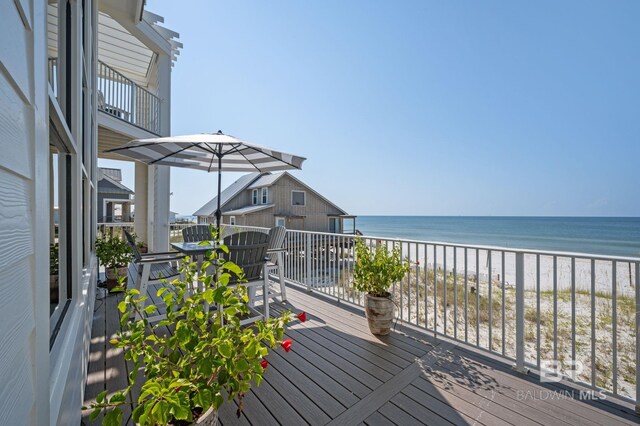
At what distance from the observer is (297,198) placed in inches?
787

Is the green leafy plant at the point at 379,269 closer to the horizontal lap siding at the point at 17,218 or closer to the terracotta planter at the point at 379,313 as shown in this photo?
the terracotta planter at the point at 379,313

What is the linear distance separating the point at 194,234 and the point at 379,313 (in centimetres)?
334

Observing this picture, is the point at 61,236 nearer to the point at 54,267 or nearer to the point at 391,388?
the point at 54,267

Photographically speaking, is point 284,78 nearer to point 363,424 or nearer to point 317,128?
point 317,128

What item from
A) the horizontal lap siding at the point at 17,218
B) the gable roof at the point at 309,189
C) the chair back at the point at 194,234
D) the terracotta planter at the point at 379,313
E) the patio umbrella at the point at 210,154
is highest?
the gable roof at the point at 309,189

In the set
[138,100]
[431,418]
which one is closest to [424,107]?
[138,100]

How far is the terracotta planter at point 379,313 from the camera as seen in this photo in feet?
9.77

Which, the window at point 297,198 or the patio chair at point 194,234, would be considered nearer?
the patio chair at point 194,234

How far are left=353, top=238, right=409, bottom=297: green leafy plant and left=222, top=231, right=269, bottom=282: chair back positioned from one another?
1.11 meters

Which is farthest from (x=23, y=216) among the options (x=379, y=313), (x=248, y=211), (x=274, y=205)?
(x=274, y=205)

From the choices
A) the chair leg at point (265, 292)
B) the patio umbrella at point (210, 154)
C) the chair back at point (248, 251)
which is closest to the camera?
the chair back at point (248, 251)

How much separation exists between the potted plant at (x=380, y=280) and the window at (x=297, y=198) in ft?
55.0

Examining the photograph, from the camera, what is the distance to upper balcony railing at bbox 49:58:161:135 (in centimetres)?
585

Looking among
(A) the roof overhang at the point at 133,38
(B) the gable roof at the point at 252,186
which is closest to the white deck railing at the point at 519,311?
(A) the roof overhang at the point at 133,38
